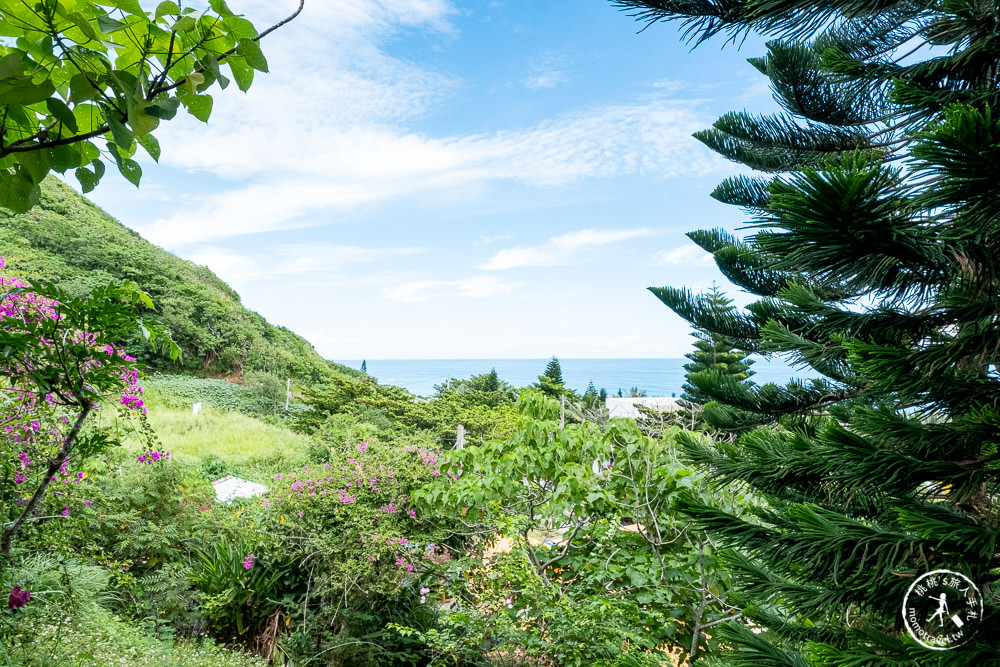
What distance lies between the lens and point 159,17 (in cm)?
57

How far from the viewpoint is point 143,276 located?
15.9 metres

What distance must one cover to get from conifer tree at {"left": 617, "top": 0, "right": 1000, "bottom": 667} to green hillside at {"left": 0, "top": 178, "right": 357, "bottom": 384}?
15.0 metres

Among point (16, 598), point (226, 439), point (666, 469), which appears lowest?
point (226, 439)

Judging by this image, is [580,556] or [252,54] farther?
[580,556]

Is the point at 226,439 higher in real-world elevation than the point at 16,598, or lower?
lower

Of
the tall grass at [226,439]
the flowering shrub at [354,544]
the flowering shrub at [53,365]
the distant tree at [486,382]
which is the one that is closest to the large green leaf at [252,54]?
the flowering shrub at [53,365]

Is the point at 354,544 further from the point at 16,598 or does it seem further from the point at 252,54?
the point at 252,54

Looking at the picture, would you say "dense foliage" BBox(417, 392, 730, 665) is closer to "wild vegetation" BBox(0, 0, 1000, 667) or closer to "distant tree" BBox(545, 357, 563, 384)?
"wild vegetation" BBox(0, 0, 1000, 667)

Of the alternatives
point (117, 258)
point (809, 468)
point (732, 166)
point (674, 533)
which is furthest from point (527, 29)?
point (117, 258)

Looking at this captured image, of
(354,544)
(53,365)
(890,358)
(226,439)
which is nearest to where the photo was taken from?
(890,358)

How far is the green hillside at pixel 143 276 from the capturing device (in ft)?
46.4

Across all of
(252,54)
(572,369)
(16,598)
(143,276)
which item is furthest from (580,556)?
(572,369)

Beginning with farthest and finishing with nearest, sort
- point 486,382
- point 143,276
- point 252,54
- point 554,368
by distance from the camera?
point 554,368, point 486,382, point 143,276, point 252,54

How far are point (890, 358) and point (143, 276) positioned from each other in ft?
62.7
